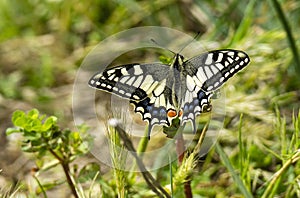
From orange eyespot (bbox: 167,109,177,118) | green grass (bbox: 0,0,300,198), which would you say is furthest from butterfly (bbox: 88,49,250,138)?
green grass (bbox: 0,0,300,198)

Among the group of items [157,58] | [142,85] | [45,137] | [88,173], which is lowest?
[88,173]

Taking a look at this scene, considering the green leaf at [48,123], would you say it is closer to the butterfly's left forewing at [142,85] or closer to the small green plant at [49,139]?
the small green plant at [49,139]

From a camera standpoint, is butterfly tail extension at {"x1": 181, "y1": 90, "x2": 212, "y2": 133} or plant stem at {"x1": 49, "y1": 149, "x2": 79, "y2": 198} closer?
butterfly tail extension at {"x1": 181, "y1": 90, "x2": 212, "y2": 133}

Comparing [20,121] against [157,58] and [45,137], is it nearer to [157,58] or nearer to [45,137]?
[45,137]

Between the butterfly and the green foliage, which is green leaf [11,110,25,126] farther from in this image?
the butterfly

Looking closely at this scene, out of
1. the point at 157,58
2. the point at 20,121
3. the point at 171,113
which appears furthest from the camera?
the point at 157,58

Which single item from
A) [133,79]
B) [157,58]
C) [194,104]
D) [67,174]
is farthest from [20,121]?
[157,58]
